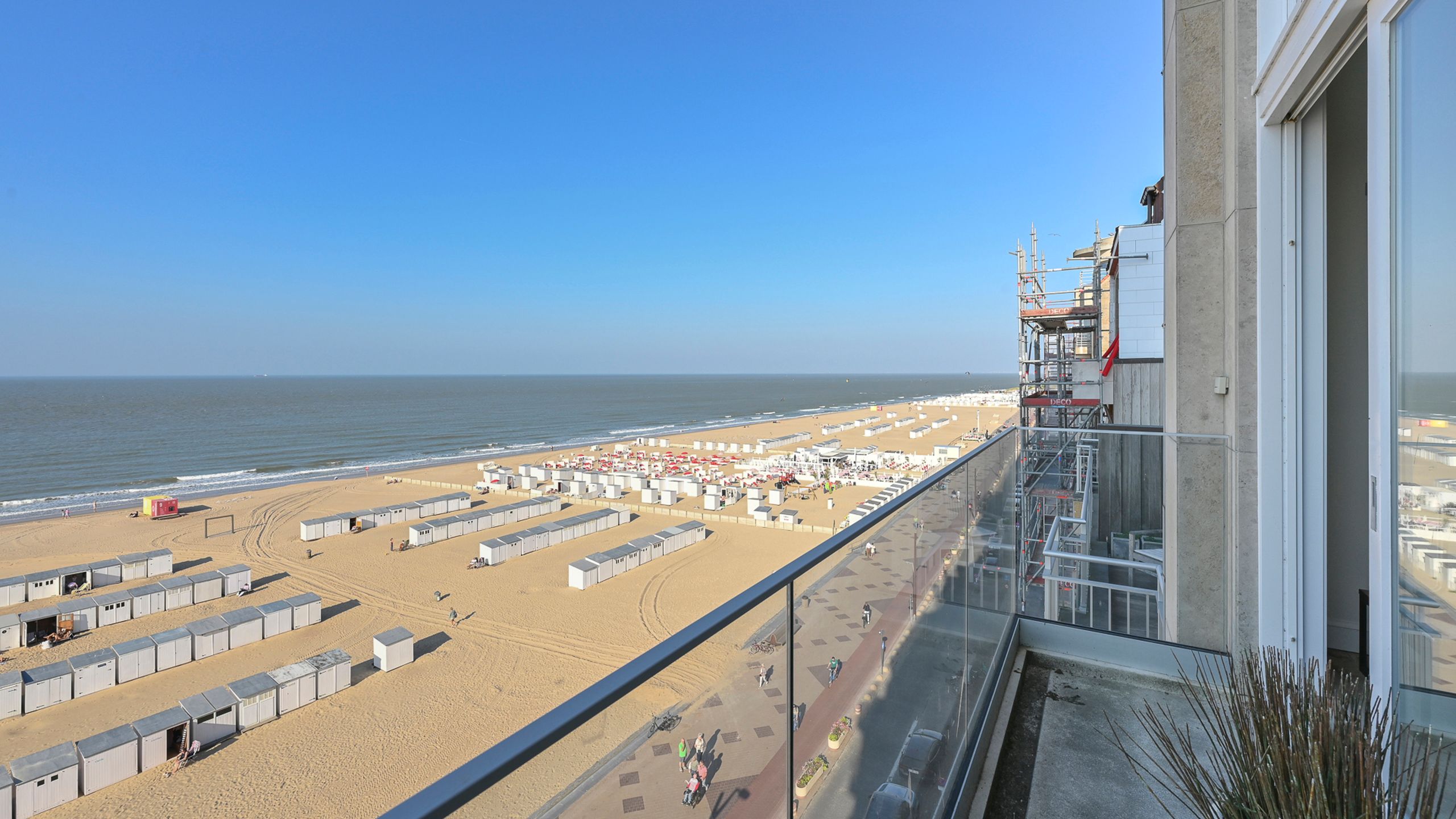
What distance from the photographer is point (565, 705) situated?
2.44 feet

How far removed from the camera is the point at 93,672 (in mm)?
11086

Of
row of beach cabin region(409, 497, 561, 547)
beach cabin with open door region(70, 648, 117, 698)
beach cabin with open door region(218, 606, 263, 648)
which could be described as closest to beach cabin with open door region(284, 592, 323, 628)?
beach cabin with open door region(218, 606, 263, 648)

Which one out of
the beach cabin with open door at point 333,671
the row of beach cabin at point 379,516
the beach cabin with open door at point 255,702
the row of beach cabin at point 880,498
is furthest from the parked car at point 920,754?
the row of beach cabin at point 379,516

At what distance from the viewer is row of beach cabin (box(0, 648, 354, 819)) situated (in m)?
8.18

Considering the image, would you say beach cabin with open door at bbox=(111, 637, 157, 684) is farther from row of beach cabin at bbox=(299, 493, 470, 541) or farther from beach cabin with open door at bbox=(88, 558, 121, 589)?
row of beach cabin at bbox=(299, 493, 470, 541)

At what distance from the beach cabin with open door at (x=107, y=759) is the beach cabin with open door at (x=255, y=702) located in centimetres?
119

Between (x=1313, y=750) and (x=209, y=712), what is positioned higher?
(x=1313, y=750)

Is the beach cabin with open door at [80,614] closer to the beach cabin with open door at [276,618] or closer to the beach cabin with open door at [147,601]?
the beach cabin with open door at [147,601]

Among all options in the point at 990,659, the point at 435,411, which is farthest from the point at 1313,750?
the point at 435,411

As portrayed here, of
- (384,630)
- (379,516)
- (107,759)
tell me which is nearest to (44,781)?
(107,759)

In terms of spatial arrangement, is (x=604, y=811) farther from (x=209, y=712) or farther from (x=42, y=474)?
(x=42, y=474)

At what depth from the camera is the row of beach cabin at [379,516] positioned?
20969mm

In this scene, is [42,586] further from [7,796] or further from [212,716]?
[7,796]

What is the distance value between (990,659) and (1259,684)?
5.23 feet
